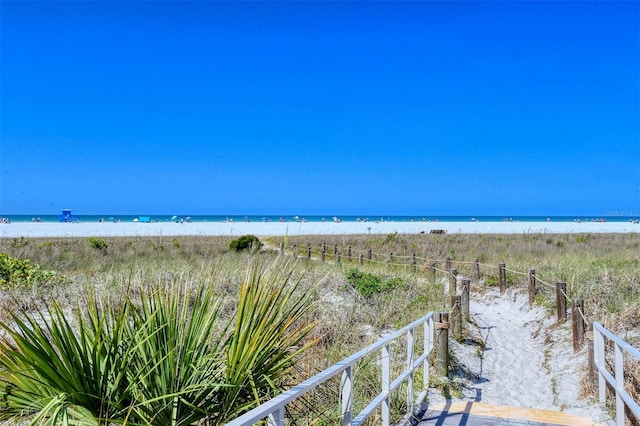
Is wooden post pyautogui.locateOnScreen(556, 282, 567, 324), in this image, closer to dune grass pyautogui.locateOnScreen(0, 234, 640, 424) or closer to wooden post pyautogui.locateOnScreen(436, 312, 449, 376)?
dune grass pyautogui.locateOnScreen(0, 234, 640, 424)

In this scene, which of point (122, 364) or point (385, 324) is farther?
point (385, 324)

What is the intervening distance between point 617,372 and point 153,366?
4387 millimetres

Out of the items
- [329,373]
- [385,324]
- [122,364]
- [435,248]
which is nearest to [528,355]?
[385,324]

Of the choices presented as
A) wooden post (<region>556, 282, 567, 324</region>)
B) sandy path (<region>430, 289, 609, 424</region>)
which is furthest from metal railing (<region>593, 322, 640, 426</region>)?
wooden post (<region>556, 282, 567, 324</region>)

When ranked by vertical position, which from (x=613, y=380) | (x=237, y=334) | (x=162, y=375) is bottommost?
(x=613, y=380)

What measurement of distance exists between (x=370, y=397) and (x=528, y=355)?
473 cm

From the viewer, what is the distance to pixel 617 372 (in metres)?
5.16

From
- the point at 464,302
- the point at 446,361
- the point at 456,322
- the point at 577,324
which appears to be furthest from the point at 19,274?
the point at 577,324

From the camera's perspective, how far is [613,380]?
534 centimetres

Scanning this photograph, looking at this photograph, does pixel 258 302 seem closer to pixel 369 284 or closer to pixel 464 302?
pixel 464 302

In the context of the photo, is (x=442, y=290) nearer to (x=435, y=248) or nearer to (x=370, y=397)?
(x=370, y=397)

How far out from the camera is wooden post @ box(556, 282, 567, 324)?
959cm

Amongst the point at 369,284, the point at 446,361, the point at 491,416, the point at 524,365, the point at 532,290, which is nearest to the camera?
the point at 491,416

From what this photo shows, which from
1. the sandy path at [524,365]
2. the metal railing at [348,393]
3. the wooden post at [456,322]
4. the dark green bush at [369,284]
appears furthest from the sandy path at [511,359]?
the dark green bush at [369,284]
